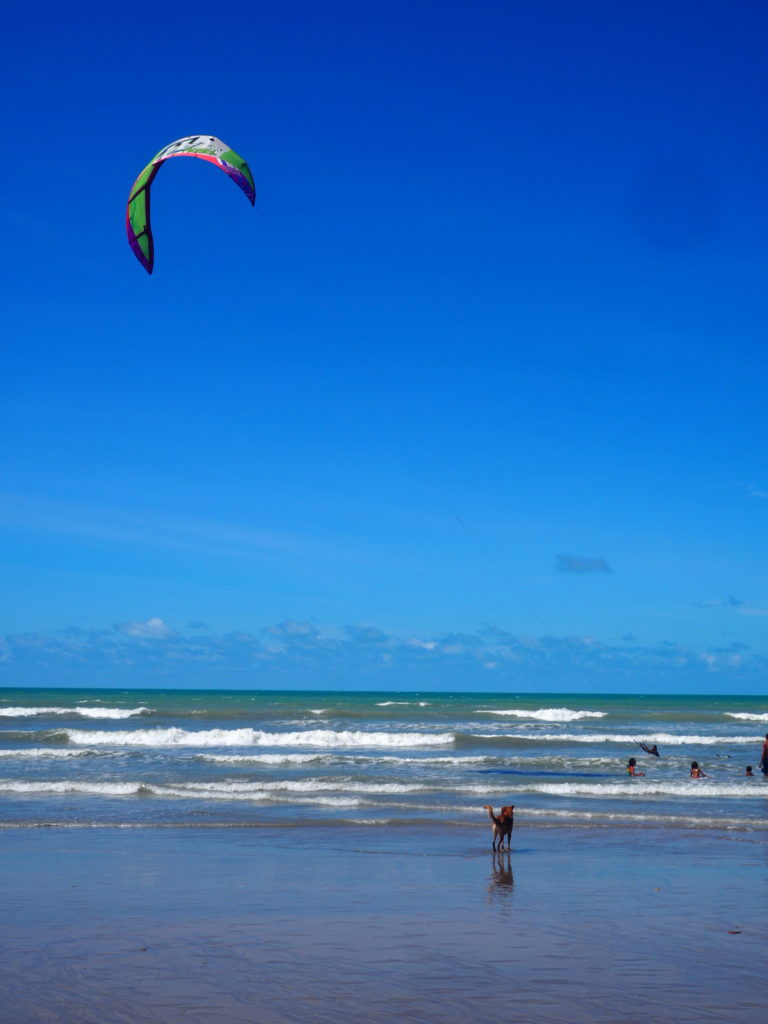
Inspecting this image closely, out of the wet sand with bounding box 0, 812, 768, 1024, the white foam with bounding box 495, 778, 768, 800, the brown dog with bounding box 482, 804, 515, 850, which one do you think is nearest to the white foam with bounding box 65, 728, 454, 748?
the white foam with bounding box 495, 778, 768, 800

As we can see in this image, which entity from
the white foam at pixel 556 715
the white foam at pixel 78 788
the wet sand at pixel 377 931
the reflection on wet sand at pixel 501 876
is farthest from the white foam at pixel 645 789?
the white foam at pixel 556 715

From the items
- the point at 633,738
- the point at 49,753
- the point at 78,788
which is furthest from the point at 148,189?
the point at 633,738

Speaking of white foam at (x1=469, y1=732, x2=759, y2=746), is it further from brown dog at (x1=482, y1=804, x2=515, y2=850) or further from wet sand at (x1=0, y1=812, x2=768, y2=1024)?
brown dog at (x1=482, y1=804, x2=515, y2=850)

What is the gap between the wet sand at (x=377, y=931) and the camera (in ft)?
21.2

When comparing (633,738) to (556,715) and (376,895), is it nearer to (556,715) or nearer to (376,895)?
(556,715)

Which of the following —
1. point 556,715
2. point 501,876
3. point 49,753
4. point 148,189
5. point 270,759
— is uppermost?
point 148,189

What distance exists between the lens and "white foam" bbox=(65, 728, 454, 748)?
3184 cm

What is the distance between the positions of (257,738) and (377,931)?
87.0 feet

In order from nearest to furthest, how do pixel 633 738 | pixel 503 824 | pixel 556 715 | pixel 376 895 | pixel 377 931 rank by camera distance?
pixel 377 931 < pixel 376 895 < pixel 503 824 < pixel 633 738 < pixel 556 715

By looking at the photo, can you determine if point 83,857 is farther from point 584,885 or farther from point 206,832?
point 584,885

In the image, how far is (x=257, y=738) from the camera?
3403 centimetres

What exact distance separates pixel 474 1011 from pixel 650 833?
27.7ft

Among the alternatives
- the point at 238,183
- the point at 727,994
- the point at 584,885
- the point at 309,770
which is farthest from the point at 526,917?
the point at 309,770

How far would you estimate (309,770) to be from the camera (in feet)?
70.3
